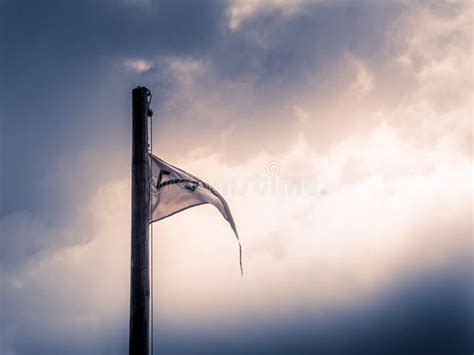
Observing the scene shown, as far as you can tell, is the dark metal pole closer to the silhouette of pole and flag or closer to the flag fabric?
the silhouette of pole and flag

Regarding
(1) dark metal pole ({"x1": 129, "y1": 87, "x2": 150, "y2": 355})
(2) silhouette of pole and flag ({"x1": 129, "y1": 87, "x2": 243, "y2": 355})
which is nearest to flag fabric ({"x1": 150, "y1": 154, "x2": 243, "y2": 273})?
(2) silhouette of pole and flag ({"x1": 129, "y1": 87, "x2": 243, "y2": 355})

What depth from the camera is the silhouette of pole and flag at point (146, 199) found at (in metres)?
5.48

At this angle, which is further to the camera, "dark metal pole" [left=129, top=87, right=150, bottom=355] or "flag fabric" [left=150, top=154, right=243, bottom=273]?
"flag fabric" [left=150, top=154, right=243, bottom=273]

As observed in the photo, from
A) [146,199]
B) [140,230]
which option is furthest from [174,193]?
[140,230]

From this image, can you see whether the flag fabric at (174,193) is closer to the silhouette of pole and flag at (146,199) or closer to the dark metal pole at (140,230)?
the silhouette of pole and flag at (146,199)

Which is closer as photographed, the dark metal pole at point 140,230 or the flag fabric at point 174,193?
the dark metal pole at point 140,230

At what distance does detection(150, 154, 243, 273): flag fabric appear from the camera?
6.52 meters

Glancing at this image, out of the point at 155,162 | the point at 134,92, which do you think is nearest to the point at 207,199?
the point at 155,162

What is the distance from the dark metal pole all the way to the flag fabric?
0.30m

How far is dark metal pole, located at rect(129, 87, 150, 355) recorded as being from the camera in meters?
5.44

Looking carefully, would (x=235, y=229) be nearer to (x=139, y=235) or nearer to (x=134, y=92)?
(x=139, y=235)

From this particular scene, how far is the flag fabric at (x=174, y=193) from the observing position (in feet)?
21.4

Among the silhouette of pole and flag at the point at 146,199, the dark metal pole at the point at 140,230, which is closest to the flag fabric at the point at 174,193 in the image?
the silhouette of pole and flag at the point at 146,199

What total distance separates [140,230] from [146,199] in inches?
19.0
